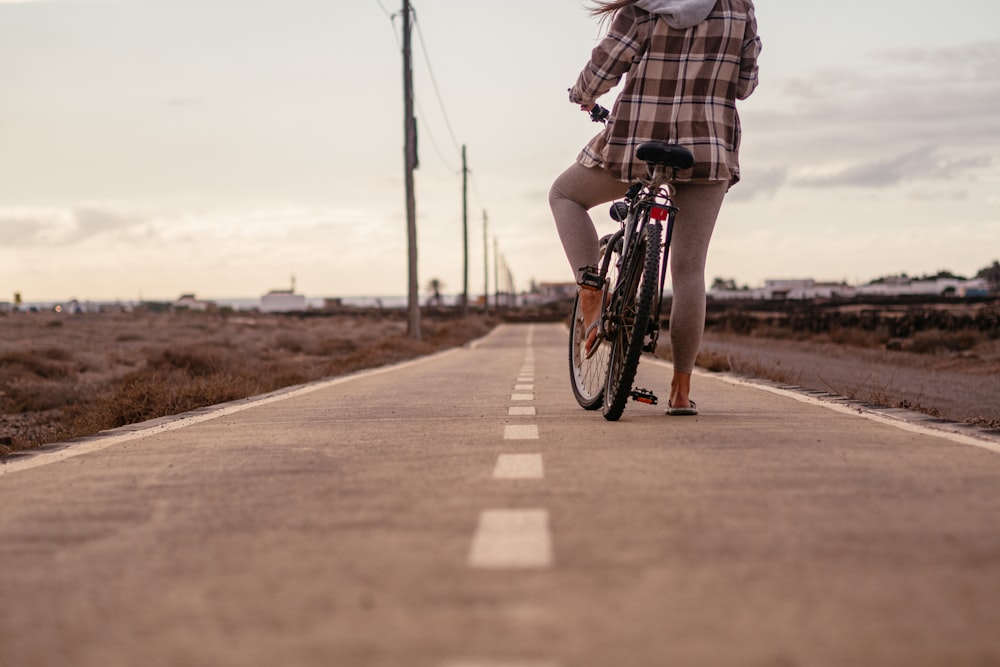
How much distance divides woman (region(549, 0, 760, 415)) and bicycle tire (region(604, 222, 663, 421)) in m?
0.30

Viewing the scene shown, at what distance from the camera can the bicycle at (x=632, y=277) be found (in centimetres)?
579

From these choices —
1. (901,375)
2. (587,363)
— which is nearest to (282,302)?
(901,375)

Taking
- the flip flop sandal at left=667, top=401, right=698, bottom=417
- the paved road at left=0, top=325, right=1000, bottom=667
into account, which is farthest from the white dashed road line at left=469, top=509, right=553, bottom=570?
the flip flop sandal at left=667, top=401, right=698, bottom=417

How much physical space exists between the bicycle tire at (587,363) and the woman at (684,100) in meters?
0.18

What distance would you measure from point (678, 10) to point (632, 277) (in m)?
1.54

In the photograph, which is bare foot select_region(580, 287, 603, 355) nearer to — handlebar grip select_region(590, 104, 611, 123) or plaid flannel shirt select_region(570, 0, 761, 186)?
plaid flannel shirt select_region(570, 0, 761, 186)

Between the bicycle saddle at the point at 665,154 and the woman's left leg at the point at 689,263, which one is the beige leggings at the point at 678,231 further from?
the bicycle saddle at the point at 665,154

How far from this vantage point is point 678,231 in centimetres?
634

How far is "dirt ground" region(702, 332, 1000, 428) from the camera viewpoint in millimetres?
11338

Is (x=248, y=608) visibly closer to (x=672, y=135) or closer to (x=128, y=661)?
(x=128, y=661)

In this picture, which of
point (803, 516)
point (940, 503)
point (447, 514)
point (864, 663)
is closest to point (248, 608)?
point (447, 514)

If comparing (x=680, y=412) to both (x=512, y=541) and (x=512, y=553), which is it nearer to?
(x=512, y=541)

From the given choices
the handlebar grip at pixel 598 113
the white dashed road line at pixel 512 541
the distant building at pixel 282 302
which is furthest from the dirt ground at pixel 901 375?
the distant building at pixel 282 302

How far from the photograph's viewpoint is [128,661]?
75.5 inches
